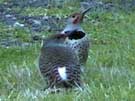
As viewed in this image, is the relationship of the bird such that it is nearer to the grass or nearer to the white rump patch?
the white rump patch

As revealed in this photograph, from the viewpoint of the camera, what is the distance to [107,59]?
8578 millimetres

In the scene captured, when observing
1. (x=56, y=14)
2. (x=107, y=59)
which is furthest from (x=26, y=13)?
(x=107, y=59)

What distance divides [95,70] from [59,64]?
891 millimetres

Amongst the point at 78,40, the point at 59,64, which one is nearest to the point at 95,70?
the point at 78,40

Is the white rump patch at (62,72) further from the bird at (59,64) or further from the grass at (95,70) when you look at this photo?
the grass at (95,70)

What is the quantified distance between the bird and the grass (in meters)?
0.16

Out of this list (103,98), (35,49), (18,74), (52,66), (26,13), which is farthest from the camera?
(26,13)

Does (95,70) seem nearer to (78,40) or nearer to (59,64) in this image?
(78,40)

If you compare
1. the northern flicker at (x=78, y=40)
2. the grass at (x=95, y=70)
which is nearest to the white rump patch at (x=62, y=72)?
the grass at (x=95, y=70)

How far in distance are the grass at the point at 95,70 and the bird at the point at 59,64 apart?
0.52 ft

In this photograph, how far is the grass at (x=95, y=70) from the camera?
256 inches

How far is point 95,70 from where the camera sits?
7.91 meters

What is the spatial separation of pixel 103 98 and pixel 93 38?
14.0 ft

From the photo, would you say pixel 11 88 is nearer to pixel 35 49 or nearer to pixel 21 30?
pixel 35 49
